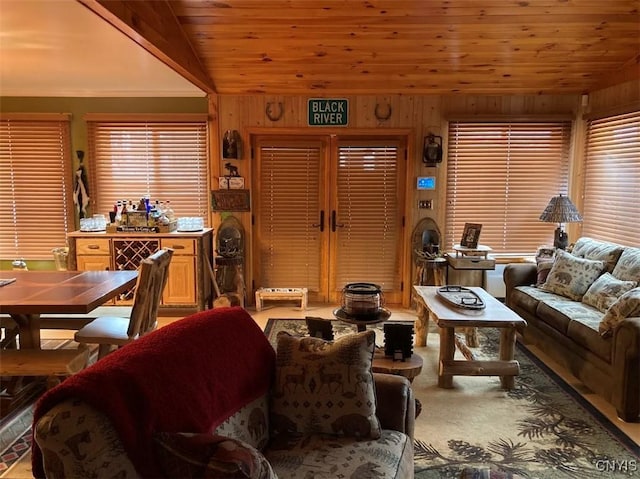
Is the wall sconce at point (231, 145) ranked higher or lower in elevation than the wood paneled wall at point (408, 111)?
lower

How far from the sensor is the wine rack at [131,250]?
496 centimetres

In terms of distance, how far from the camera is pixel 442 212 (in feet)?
18.1

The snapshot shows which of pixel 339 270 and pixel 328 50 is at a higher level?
pixel 328 50

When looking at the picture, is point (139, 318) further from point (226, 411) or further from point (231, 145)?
point (231, 145)

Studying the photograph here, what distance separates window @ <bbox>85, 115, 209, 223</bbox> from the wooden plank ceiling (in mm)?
793

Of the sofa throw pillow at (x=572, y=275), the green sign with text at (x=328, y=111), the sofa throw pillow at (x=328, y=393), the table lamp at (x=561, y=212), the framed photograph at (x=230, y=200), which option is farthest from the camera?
the framed photograph at (x=230, y=200)

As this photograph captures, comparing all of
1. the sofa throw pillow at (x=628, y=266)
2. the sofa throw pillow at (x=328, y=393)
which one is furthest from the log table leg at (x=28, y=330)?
the sofa throw pillow at (x=628, y=266)

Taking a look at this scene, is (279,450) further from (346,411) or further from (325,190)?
(325,190)

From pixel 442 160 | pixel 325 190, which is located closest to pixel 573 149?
pixel 442 160

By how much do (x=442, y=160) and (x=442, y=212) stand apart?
1.95 feet

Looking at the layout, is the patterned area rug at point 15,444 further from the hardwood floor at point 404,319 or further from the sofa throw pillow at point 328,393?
the hardwood floor at point 404,319

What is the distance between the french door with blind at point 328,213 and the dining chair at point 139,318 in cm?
221

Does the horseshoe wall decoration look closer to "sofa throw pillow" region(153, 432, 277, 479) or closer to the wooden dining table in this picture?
the wooden dining table

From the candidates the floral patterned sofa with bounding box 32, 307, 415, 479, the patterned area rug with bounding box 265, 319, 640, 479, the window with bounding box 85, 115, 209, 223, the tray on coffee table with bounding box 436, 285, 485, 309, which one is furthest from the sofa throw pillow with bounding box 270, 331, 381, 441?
the window with bounding box 85, 115, 209, 223
